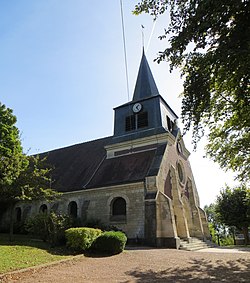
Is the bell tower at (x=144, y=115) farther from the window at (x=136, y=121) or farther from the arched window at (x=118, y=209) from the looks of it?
the arched window at (x=118, y=209)

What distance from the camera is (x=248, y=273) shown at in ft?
24.2

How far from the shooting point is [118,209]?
56.6 feet

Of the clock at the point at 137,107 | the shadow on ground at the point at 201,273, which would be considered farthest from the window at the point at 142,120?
the shadow on ground at the point at 201,273

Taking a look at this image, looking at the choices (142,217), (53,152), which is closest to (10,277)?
(142,217)

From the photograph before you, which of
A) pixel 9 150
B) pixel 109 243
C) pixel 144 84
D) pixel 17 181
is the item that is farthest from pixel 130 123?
pixel 109 243

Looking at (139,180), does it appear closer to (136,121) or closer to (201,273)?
(136,121)

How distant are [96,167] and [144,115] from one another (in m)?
6.21

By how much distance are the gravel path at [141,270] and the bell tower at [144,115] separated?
37.0ft

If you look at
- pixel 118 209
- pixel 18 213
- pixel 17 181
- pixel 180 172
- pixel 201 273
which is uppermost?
pixel 180 172

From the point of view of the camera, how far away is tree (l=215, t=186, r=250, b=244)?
23125 millimetres

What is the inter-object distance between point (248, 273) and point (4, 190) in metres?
11.8

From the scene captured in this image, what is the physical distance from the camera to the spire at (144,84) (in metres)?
22.9

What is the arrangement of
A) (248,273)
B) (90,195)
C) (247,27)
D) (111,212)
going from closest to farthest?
(247,27) → (248,273) → (111,212) → (90,195)

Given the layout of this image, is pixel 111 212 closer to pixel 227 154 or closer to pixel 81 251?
pixel 81 251
